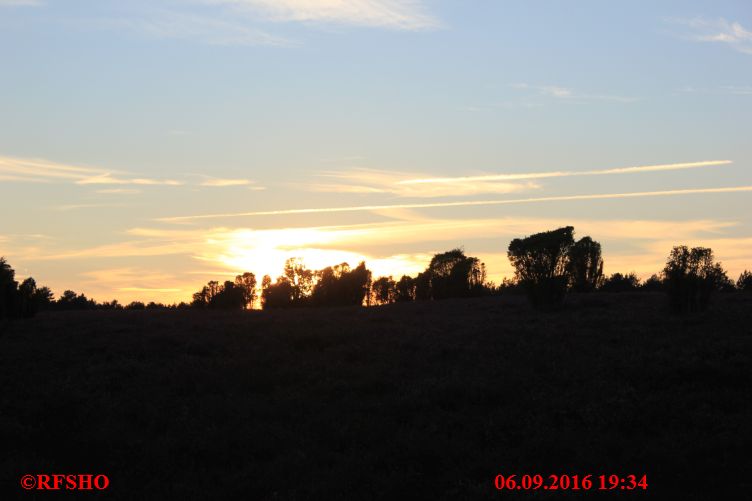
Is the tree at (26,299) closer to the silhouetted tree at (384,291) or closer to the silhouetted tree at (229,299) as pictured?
the silhouetted tree at (229,299)

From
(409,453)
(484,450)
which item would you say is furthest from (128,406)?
(484,450)

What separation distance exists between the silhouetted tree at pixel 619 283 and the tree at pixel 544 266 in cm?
4485

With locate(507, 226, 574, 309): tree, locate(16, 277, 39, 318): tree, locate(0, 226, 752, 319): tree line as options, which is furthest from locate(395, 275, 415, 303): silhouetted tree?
locate(16, 277, 39, 318): tree

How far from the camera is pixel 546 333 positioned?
116 feet

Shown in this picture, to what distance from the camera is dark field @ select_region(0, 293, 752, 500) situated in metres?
14.3

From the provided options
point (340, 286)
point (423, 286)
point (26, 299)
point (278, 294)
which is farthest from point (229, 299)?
point (423, 286)

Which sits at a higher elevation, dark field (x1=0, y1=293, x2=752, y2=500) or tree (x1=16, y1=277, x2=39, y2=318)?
tree (x1=16, y1=277, x2=39, y2=318)

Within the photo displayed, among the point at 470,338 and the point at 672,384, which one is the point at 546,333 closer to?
the point at 470,338

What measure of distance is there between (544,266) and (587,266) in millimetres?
40293

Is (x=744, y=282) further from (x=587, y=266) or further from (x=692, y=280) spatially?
(x=692, y=280)

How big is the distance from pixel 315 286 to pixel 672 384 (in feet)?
237

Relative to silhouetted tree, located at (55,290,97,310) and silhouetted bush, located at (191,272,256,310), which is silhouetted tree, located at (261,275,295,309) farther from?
silhouetted tree, located at (55,290,97,310)

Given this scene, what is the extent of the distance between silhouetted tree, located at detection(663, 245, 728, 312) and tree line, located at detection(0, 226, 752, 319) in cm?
6

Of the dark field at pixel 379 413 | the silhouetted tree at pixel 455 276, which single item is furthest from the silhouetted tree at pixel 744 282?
the dark field at pixel 379 413
